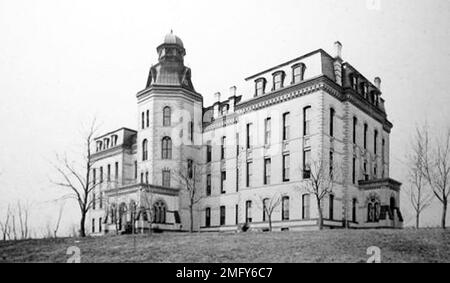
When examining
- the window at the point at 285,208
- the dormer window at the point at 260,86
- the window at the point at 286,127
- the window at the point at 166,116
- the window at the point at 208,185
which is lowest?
the window at the point at 285,208

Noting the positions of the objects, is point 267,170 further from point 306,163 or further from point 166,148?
point 166,148

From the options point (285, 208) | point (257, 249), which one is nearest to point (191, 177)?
point (285, 208)

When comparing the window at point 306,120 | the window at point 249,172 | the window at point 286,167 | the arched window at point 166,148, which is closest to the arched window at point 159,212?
the arched window at point 166,148

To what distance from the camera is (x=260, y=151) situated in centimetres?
2177

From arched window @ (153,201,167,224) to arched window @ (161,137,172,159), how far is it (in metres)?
2.30

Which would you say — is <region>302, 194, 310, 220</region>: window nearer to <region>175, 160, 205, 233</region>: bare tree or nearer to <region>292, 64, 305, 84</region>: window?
<region>292, 64, 305, 84</region>: window

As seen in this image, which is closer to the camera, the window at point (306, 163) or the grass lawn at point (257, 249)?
the grass lawn at point (257, 249)

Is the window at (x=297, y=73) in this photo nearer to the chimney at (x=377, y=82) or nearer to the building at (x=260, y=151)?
the building at (x=260, y=151)

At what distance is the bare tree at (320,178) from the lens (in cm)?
1880

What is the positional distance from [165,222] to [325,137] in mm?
8885

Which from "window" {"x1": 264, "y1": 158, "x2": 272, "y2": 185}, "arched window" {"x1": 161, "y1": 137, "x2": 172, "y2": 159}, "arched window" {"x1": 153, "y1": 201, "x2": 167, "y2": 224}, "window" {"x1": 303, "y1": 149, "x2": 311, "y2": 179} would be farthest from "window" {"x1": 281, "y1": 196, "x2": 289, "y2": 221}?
"arched window" {"x1": 161, "y1": 137, "x2": 172, "y2": 159}

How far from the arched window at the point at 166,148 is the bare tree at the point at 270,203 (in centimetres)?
559

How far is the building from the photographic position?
19734 mm
